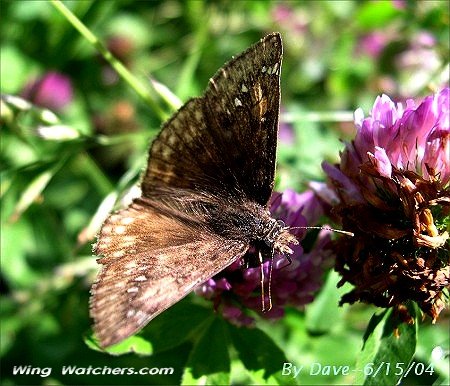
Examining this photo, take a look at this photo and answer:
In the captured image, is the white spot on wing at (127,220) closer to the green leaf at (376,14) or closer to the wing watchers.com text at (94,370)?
the wing watchers.com text at (94,370)

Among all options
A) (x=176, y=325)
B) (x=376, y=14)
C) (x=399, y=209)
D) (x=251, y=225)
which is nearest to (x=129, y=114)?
(x=376, y=14)

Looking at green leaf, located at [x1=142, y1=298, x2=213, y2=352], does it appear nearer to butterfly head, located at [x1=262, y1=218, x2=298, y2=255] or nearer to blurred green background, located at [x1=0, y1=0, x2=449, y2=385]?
blurred green background, located at [x1=0, y1=0, x2=449, y2=385]

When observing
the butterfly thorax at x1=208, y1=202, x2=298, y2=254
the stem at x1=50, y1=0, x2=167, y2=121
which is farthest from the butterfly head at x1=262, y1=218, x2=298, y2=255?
the stem at x1=50, y1=0, x2=167, y2=121

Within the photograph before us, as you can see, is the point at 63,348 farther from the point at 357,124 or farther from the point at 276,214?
the point at 357,124

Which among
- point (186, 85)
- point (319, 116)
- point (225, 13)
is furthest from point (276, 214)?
point (225, 13)

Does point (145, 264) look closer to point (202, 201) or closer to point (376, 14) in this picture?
point (202, 201)

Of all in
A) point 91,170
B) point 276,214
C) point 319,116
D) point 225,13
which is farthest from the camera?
point 225,13
